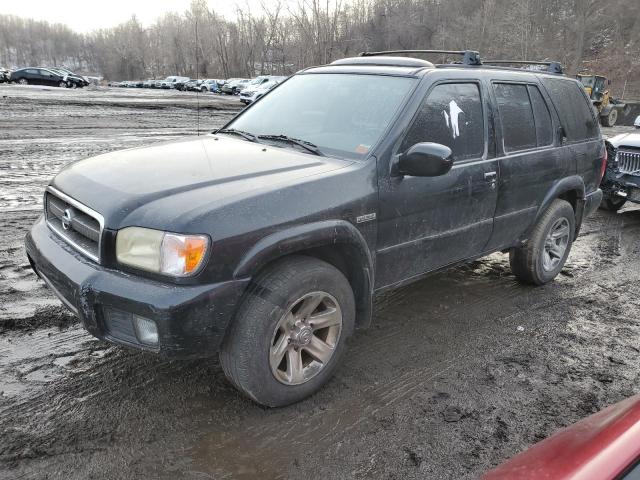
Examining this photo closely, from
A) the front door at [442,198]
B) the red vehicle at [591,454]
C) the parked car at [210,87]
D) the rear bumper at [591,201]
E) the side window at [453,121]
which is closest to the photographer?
the red vehicle at [591,454]

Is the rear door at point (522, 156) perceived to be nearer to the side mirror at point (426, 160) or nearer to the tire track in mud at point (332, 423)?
the tire track in mud at point (332, 423)

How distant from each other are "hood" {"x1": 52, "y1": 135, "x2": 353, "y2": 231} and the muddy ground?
1.14 meters

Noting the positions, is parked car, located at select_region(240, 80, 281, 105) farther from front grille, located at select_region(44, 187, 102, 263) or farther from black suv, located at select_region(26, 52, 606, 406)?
front grille, located at select_region(44, 187, 102, 263)

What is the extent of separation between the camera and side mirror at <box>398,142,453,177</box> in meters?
3.05

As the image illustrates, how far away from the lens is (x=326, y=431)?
2.85 meters

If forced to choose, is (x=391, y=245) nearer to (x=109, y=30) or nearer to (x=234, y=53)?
(x=234, y=53)

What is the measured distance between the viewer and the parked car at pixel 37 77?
43.5m

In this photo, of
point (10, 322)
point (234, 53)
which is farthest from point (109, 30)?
point (10, 322)

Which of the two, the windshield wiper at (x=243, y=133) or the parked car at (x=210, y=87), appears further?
the parked car at (x=210, y=87)

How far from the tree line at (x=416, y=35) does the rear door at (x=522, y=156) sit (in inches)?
1388

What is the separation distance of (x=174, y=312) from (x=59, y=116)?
736 inches

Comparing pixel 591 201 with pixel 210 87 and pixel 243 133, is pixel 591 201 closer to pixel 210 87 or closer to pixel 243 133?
pixel 243 133

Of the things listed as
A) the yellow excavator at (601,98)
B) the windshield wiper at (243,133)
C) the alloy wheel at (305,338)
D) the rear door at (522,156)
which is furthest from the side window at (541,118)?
the yellow excavator at (601,98)

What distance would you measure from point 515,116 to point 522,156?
0.34 m
